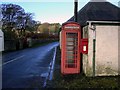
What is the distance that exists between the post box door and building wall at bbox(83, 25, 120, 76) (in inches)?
43.0

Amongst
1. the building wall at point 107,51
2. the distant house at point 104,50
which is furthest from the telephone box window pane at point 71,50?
the building wall at point 107,51

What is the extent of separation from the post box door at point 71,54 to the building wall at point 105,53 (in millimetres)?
1092

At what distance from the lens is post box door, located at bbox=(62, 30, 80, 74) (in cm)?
1401

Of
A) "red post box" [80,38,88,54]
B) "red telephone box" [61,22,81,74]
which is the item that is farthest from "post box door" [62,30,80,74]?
"red post box" [80,38,88,54]

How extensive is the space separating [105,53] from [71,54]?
1.84 m

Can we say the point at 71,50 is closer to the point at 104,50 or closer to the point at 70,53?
the point at 70,53

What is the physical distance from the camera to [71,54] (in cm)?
1412

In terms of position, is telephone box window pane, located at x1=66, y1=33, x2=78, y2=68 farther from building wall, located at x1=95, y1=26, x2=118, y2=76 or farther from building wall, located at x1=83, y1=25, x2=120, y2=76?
building wall, located at x1=95, y1=26, x2=118, y2=76

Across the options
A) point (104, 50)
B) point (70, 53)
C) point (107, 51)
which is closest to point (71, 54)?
point (70, 53)

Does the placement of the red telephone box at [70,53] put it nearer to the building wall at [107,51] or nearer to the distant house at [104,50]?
the distant house at [104,50]

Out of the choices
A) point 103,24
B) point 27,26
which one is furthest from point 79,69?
point 27,26

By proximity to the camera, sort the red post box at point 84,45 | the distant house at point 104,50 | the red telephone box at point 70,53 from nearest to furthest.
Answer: the distant house at point 104,50 → the red post box at point 84,45 → the red telephone box at point 70,53

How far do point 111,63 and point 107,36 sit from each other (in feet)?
4.01

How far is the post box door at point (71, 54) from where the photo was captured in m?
14.0
